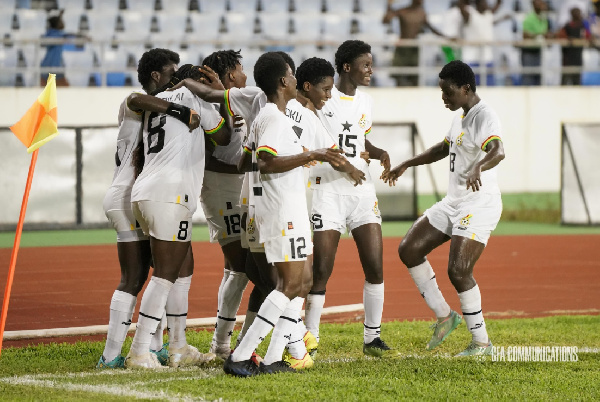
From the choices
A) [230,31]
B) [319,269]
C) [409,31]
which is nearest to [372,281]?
[319,269]

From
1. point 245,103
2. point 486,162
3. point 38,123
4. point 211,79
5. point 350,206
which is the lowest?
point 350,206

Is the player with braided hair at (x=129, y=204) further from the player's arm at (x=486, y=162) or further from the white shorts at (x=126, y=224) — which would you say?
the player's arm at (x=486, y=162)

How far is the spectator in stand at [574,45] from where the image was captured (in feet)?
79.8

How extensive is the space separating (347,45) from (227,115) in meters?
1.32

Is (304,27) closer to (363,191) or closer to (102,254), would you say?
(102,254)

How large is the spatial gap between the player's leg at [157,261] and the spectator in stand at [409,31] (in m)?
17.4

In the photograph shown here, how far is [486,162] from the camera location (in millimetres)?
7344

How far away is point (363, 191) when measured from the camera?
302 inches

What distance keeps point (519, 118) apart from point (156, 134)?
60.1ft

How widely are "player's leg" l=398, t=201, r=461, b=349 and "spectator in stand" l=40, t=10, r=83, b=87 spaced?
609 inches

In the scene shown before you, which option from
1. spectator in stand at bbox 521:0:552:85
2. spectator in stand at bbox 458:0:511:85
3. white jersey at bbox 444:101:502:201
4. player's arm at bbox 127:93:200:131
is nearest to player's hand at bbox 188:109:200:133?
player's arm at bbox 127:93:200:131

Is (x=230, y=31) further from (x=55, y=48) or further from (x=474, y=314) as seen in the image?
(x=474, y=314)

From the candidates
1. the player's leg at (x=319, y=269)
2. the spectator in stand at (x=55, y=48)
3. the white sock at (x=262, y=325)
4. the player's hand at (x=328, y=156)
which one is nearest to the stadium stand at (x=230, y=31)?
the spectator in stand at (x=55, y=48)

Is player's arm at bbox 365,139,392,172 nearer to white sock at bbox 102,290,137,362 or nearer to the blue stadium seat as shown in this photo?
white sock at bbox 102,290,137,362
